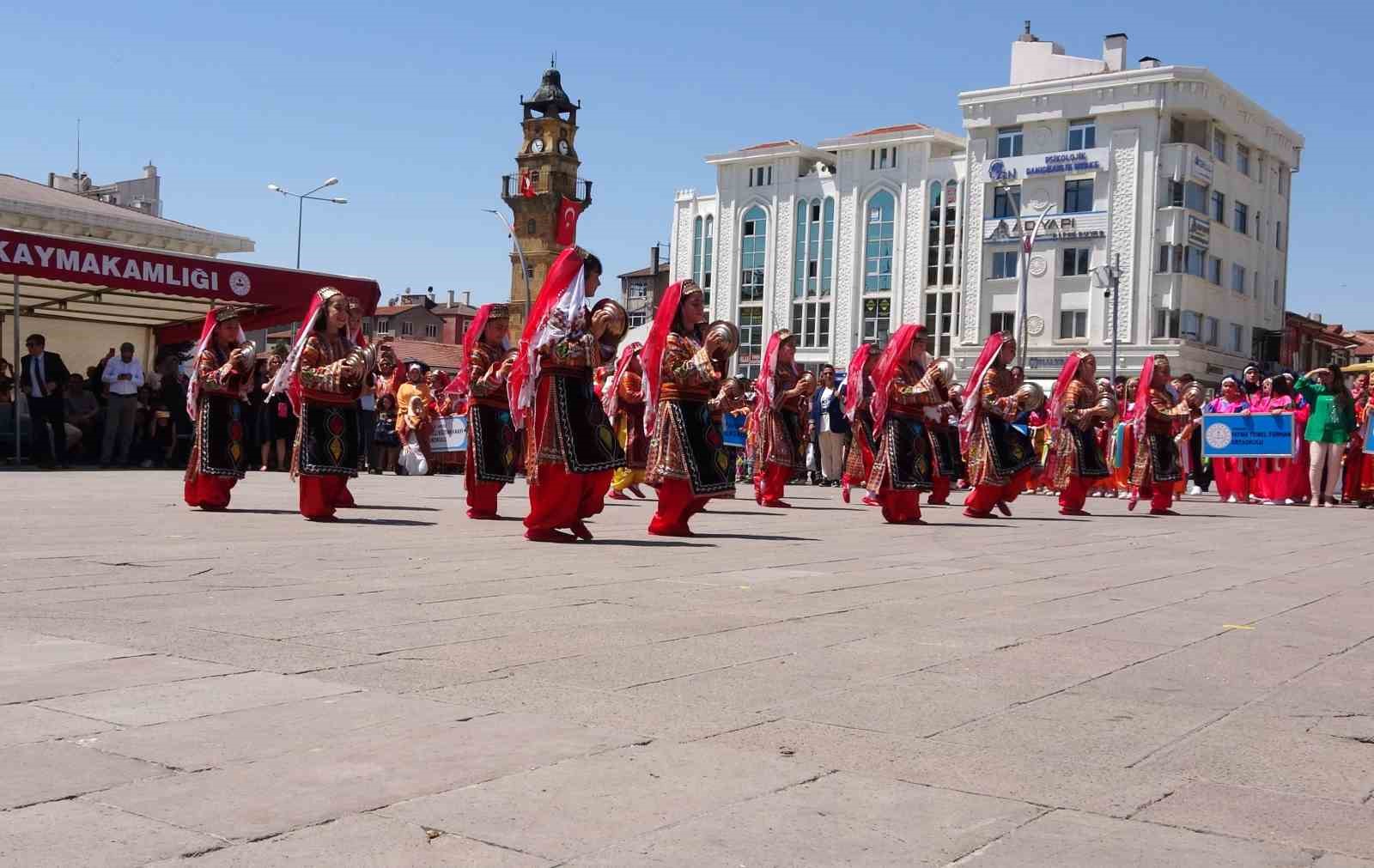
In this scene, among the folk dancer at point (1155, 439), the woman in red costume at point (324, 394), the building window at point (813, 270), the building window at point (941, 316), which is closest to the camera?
the woman in red costume at point (324, 394)

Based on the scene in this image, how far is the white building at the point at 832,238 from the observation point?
7131 cm

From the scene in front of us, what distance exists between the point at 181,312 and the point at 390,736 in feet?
71.0

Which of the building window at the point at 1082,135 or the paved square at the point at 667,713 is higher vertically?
the building window at the point at 1082,135

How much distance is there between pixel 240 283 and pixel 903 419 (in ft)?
41.9

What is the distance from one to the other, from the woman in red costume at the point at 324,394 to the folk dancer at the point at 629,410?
3708 millimetres

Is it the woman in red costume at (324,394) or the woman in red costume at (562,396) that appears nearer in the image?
the woman in red costume at (562,396)

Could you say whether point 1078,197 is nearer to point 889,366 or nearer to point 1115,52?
point 1115,52

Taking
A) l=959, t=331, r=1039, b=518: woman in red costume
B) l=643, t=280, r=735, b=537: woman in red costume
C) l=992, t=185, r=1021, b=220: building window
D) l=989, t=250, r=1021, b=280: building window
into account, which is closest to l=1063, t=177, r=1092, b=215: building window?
l=992, t=185, r=1021, b=220: building window

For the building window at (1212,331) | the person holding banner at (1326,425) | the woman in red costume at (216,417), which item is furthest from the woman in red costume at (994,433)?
the building window at (1212,331)

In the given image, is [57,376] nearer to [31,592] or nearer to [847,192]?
[31,592]

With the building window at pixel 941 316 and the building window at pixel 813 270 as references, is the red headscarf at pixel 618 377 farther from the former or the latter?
the building window at pixel 813 270

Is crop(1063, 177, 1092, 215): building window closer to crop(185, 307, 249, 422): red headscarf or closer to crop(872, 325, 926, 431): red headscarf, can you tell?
crop(872, 325, 926, 431): red headscarf

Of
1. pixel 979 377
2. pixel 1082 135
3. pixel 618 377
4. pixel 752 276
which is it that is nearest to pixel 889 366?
pixel 979 377

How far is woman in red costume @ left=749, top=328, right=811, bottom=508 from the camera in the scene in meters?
15.5
